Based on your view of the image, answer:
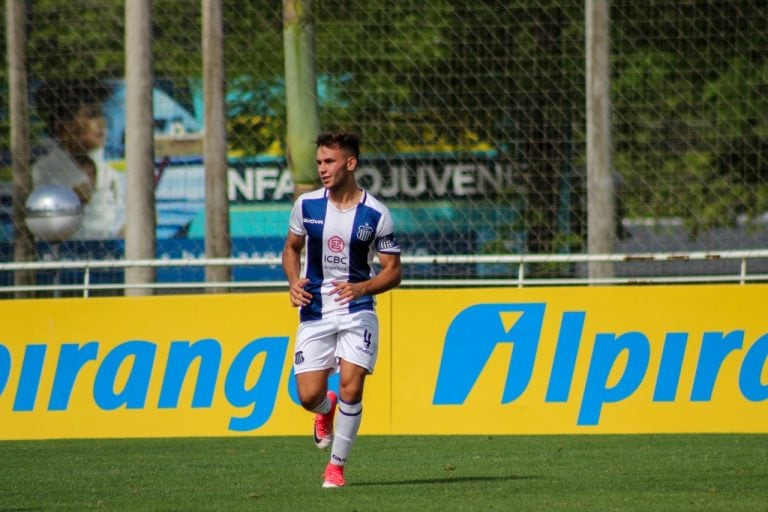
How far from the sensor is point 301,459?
31.7 ft

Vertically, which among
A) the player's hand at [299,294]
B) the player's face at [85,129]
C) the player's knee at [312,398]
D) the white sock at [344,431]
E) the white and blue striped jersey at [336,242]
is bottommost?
the white sock at [344,431]

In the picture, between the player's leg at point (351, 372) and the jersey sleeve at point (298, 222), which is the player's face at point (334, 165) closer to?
the jersey sleeve at point (298, 222)

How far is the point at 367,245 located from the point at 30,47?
302 inches

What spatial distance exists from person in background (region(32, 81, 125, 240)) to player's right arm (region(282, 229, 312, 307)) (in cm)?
679

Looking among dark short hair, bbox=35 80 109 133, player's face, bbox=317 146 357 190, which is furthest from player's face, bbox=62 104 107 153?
player's face, bbox=317 146 357 190

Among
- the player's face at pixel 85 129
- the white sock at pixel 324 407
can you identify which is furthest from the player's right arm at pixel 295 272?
the player's face at pixel 85 129

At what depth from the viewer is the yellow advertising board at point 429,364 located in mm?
11086

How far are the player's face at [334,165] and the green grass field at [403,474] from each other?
63.6 inches

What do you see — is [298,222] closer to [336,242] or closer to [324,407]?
[336,242]

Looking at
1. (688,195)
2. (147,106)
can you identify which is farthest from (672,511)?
(688,195)

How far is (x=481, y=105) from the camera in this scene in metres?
14.2

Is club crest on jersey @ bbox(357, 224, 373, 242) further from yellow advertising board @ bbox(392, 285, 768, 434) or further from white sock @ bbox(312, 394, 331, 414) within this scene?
yellow advertising board @ bbox(392, 285, 768, 434)

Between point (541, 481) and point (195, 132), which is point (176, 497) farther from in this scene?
point (195, 132)

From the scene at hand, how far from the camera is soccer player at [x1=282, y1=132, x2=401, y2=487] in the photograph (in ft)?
25.5
